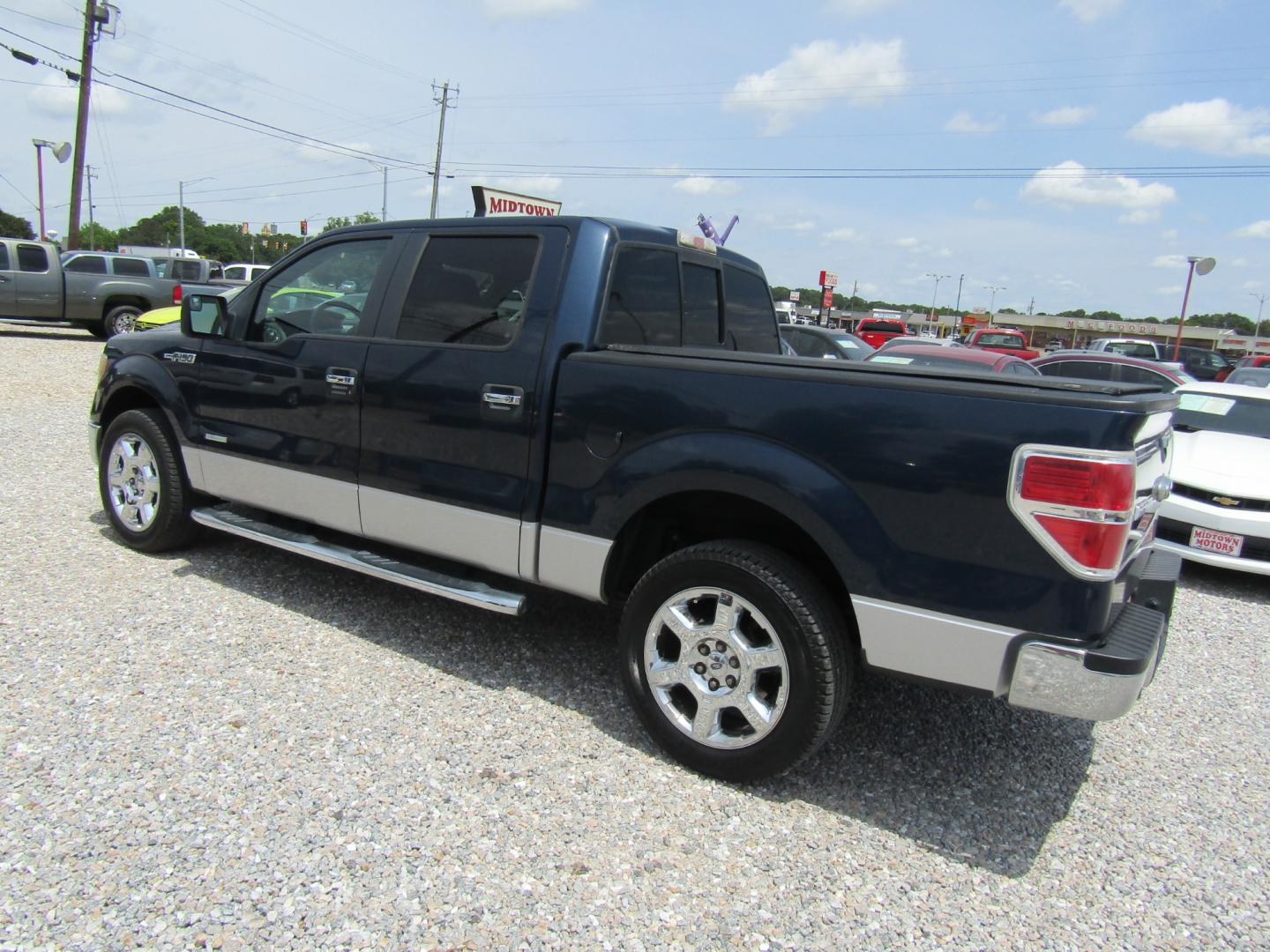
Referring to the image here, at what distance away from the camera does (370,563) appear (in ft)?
12.8

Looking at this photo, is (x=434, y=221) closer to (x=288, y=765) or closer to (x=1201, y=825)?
(x=288, y=765)

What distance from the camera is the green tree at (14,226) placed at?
3292 inches

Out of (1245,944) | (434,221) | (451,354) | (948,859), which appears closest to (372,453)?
(451,354)

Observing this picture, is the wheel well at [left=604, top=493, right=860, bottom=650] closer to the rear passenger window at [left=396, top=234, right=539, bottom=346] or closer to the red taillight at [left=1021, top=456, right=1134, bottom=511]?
the red taillight at [left=1021, top=456, right=1134, bottom=511]

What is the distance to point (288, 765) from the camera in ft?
9.75

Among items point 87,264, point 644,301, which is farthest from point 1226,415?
point 87,264

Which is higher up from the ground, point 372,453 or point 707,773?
point 372,453

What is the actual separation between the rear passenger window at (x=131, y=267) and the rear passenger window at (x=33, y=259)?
1.45 metres

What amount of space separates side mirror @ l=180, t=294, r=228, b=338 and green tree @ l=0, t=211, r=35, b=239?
98.0 meters

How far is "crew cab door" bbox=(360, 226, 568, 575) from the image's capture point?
344 centimetres

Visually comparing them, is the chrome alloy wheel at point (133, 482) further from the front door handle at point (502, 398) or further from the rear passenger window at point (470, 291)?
the front door handle at point (502, 398)

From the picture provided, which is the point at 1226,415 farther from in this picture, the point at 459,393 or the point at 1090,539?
the point at 459,393

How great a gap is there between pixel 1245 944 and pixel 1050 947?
58 centimetres

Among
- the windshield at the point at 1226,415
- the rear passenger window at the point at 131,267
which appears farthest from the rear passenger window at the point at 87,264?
the windshield at the point at 1226,415
